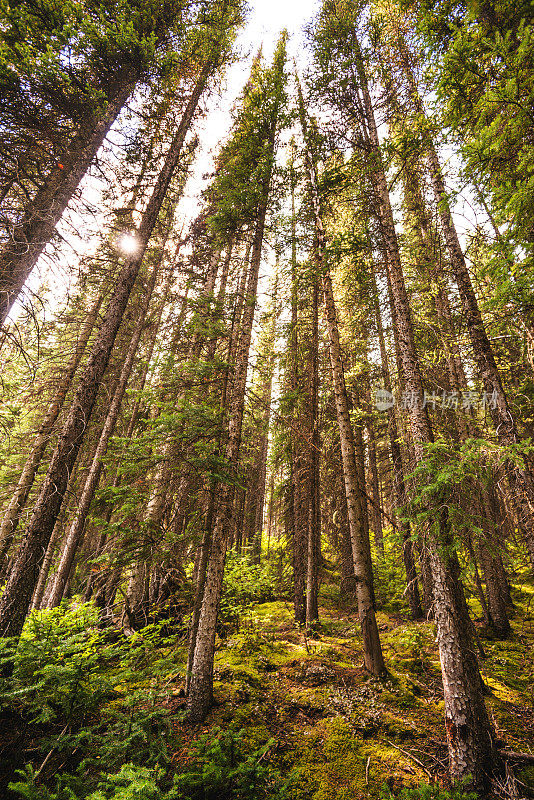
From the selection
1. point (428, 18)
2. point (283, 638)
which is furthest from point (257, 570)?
point (428, 18)

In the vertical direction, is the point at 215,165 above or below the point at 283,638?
above

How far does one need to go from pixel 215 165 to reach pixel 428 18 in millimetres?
9544

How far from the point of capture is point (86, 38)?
20.4 feet

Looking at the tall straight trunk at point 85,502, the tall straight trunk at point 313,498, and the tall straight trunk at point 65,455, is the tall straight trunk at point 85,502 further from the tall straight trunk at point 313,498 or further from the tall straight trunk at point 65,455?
the tall straight trunk at point 313,498

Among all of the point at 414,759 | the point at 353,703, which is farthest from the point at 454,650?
the point at 353,703

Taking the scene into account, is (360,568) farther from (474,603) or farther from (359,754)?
(474,603)

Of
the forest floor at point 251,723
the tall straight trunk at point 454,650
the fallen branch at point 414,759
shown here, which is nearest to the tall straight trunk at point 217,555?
the forest floor at point 251,723

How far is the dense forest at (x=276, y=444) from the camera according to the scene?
13.8 ft

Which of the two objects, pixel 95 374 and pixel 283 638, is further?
pixel 283 638

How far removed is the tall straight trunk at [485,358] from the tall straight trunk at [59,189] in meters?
6.92

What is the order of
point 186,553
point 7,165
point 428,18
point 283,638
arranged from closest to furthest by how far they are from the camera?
point 428,18, point 7,165, point 186,553, point 283,638

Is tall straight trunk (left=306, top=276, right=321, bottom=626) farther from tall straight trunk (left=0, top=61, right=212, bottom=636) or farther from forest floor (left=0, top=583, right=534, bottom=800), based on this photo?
tall straight trunk (left=0, top=61, right=212, bottom=636)

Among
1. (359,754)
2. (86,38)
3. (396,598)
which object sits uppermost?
(86,38)

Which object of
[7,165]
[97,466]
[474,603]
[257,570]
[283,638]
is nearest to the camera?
[7,165]
